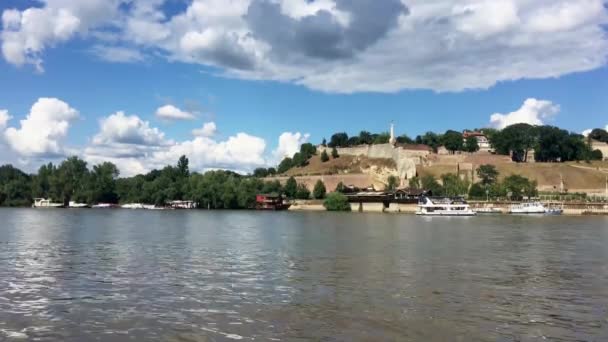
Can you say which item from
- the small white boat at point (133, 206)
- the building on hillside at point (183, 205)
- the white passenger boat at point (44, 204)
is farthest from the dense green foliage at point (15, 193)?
the building on hillside at point (183, 205)

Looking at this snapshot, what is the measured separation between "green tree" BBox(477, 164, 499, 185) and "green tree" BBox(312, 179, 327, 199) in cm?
3900

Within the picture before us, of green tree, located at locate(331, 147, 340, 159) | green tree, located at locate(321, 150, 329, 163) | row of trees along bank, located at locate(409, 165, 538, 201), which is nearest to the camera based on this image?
row of trees along bank, located at locate(409, 165, 538, 201)

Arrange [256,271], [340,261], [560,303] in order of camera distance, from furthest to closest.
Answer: [340,261] < [256,271] < [560,303]

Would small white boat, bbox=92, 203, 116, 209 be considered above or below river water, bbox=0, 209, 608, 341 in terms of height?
above

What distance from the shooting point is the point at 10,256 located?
31.4 metres

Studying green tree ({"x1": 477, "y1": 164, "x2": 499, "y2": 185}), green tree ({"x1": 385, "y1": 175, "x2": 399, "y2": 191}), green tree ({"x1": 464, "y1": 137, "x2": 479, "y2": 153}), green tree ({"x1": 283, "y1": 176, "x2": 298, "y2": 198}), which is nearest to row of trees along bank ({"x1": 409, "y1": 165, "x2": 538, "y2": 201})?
green tree ({"x1": 477, "y1": 164, "x2": 499, "y2": 185})

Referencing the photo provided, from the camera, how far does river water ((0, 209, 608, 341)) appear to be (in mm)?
15484

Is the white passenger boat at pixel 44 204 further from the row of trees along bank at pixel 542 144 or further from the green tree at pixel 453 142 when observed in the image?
the row of trees along bank at pixel 542 144

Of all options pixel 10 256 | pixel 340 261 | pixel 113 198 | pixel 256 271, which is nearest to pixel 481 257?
pixel 340 261

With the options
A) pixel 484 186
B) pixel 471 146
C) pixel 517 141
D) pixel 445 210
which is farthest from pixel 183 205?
pixel 517 141

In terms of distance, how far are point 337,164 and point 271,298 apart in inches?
6445

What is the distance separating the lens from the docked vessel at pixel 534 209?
11800cm

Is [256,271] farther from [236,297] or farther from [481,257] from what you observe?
[481,257]

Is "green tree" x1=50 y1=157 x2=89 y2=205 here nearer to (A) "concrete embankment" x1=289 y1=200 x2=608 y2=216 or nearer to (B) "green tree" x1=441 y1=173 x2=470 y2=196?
(A) "concrete embankment" x1=289 y1=200 x2=608 y2=216
